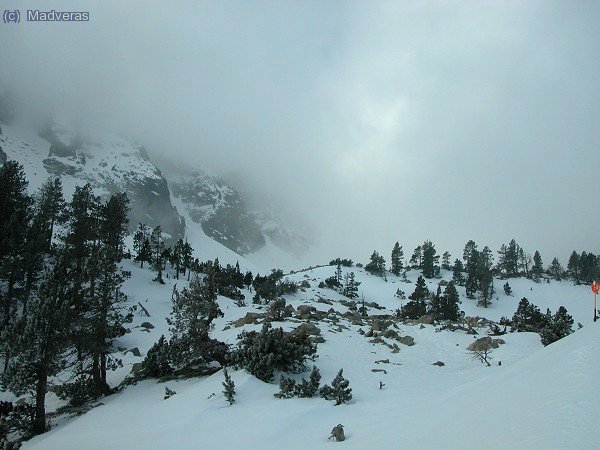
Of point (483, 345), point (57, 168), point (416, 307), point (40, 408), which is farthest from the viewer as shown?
point (57, 168)

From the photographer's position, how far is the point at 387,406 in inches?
497

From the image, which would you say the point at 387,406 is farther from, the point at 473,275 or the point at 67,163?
the point at 67,163

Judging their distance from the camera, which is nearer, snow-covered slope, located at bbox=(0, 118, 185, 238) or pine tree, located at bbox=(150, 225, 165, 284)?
pine tree, located at bbox=(150, 225, 165, 284)

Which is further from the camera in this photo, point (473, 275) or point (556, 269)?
point (556, 269)

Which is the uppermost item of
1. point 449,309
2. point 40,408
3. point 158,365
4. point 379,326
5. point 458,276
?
point 458,276

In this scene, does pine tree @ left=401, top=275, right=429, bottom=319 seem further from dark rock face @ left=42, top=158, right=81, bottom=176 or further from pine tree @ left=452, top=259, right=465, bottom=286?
dark rock face @ left=42, top=158, right=81, bottom=176

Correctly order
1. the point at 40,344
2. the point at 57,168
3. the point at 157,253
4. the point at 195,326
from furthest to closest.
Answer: the point at 57,168, the point at 157,253, the point at 195,326, the point at 40,344

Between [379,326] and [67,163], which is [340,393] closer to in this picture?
[379,326]

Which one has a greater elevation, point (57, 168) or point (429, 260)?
point (57, 168)

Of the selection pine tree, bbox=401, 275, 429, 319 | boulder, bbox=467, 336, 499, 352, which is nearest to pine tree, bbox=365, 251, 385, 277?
pine tree, bbox=401, 275, 429, 319

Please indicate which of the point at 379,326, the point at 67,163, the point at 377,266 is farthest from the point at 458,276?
the point at 67,163

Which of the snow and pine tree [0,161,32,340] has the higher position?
pine tree [0,161,32,340]

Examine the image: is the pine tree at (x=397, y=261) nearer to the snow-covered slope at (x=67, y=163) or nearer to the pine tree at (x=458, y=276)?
the pine tree at (x=458, y=276)

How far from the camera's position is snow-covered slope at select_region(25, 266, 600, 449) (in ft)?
17.3
